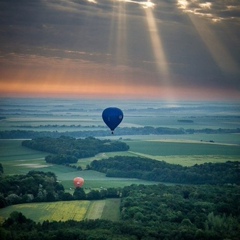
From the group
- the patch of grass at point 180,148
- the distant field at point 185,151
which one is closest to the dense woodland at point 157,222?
the distant field at point 185,151

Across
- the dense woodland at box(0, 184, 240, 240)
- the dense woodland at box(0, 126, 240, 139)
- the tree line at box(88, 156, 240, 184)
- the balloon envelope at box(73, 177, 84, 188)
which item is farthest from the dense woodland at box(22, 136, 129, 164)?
the dense woodland at box(0, 184, 240, 240)

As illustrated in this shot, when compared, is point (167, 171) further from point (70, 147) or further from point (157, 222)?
point (70, 147)

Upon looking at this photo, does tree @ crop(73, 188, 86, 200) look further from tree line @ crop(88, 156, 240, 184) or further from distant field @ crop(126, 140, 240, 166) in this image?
distant field @ crop(126, 140, 240, 166)

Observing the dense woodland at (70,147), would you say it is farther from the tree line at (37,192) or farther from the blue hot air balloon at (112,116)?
the blue hot air balloon at (112,116)

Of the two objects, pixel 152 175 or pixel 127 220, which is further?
pixel 152 175

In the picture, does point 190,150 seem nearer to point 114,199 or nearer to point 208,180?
point 208,180

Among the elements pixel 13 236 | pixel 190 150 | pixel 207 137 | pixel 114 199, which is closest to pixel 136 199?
pixel 114 199
